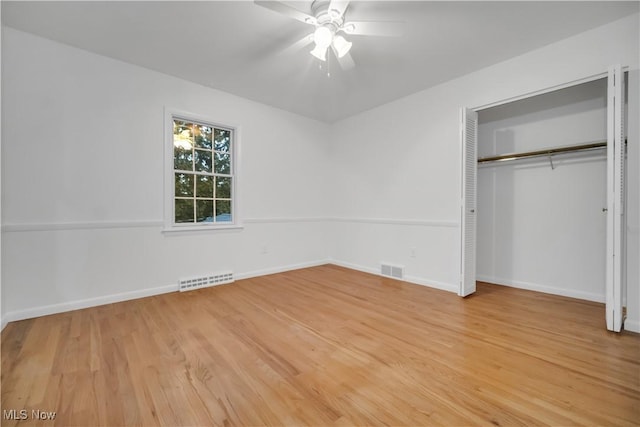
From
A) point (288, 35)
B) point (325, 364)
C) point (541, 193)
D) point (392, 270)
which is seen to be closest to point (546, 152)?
point (541, 193)

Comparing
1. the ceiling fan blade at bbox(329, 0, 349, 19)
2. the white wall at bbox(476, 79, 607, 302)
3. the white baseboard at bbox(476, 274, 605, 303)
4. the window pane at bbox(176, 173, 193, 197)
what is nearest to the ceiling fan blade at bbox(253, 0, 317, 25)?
the ceiling fan blade at bbox(329, 0, 349, 19)

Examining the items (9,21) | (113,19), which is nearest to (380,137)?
(113,19)

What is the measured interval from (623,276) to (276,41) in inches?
152

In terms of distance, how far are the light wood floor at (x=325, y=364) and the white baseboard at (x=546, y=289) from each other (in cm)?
16

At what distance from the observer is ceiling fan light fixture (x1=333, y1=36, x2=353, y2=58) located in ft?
7.34

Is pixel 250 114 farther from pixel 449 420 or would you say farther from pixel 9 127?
pixel 449 420

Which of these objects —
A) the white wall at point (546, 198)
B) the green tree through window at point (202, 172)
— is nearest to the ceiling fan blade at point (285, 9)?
the green tree through window at point (202, 172)

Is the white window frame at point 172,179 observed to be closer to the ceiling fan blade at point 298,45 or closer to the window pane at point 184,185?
the window pane at point 184,185

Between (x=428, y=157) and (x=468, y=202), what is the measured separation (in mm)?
830

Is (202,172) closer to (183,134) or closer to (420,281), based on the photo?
(183,134)

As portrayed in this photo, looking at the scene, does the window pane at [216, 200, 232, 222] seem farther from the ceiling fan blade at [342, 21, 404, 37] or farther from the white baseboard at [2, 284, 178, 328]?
the ceiling fan blade at [342, 21, 404, 37]

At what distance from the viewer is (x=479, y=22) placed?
2338 millimetres

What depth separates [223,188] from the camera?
389 cm

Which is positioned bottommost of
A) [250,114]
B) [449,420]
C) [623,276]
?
[449,420]
